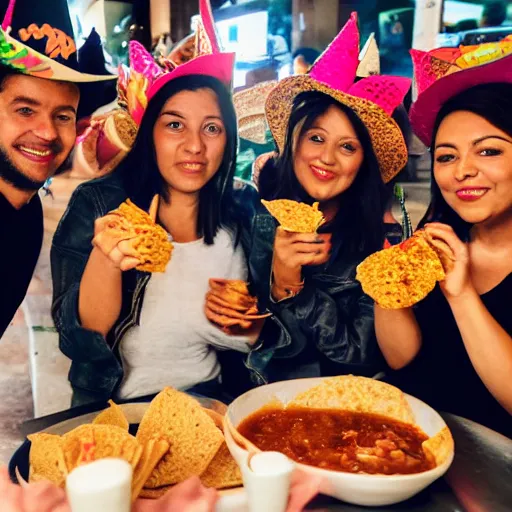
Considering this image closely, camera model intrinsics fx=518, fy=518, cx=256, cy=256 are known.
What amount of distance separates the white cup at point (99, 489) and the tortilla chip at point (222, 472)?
44 cm

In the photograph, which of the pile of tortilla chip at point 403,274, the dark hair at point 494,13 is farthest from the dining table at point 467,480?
the dark hair at point 494,13

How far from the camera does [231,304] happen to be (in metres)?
1.90

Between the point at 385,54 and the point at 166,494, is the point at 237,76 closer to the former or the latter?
the point at 385,54

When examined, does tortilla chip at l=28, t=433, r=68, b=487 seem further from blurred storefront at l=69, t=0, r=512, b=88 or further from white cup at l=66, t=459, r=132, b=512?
blurred storefront at l=69, t=0, r=512, b=88

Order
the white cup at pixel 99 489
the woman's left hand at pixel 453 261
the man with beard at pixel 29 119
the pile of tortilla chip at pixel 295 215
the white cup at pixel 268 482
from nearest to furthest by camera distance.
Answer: the white cup at pixel 99 489, the white cup at pixel 268 482, the man with beard at pixel 29 119, the woman's left hand at pixel 453 261, the pile of tortilla chip at pixel 295 215

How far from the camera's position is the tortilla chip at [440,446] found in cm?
153

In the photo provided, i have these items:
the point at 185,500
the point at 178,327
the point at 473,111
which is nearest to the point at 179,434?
the point at 185,500

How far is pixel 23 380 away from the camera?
178 centimetres

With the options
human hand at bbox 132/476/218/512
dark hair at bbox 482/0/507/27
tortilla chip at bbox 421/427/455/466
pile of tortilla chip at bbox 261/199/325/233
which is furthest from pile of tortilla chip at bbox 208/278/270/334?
dark hair at bbox 482/0/507/27

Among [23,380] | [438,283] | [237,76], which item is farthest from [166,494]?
[237,76]

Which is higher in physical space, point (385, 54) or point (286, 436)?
point (385, 54)

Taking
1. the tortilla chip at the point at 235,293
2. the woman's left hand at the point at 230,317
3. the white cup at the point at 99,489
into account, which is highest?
the tortilla chip at the point at 235,293

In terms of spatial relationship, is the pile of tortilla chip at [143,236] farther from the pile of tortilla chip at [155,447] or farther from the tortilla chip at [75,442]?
the tortilla chip at [75,442]

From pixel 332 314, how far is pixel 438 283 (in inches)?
15.2
